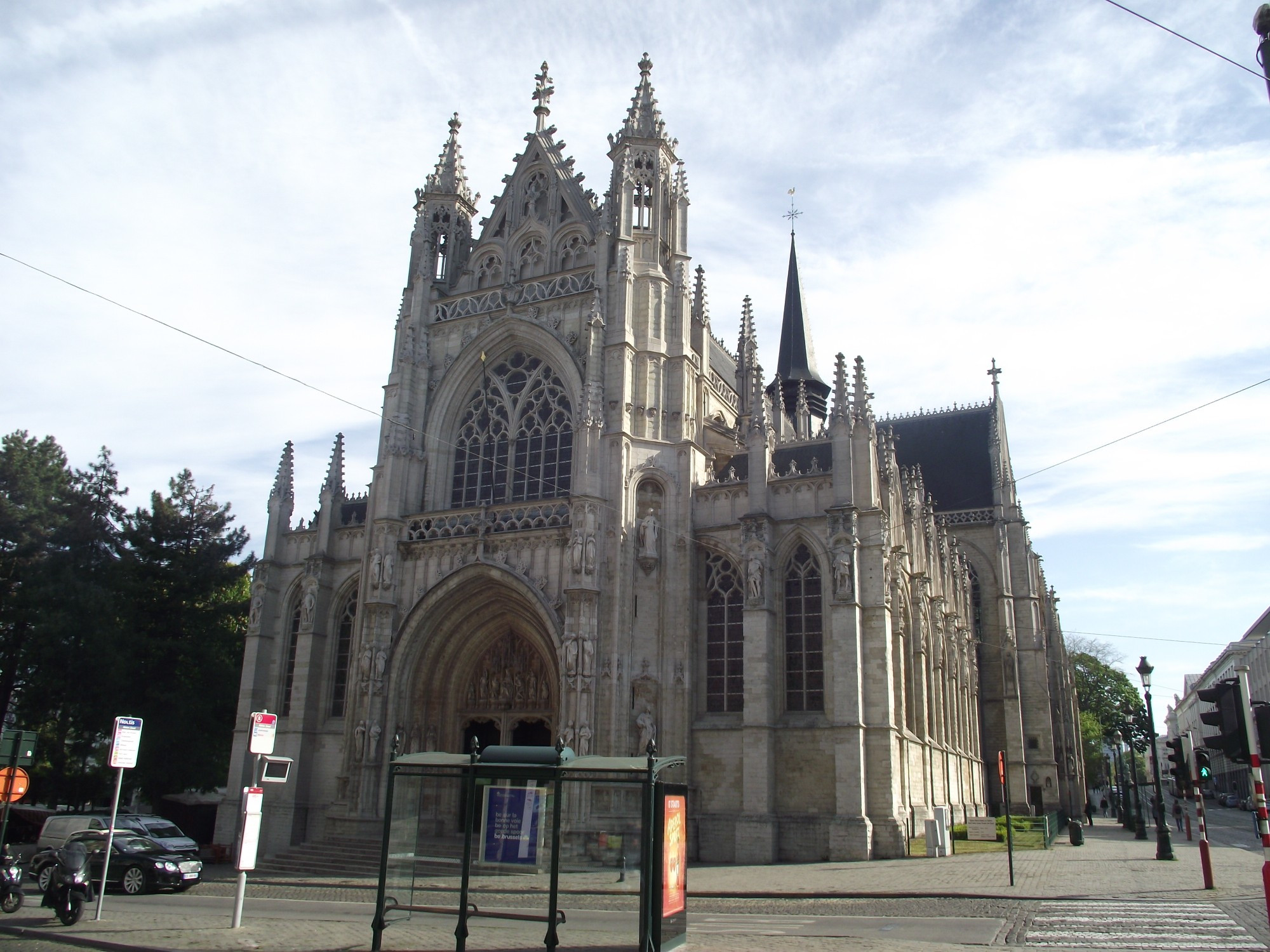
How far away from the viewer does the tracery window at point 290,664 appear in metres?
30.1

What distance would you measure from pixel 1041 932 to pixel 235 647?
1115 inches

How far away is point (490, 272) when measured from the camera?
31125 mm

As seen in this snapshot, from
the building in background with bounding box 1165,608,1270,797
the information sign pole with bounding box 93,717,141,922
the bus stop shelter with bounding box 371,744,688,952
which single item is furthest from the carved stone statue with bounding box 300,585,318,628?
the building in background with bounding box 1165,608,1270,797

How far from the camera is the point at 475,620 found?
27500mm

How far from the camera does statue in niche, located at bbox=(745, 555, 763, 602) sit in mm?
24047

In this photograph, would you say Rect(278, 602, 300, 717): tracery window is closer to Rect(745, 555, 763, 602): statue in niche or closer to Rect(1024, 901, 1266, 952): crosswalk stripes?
Rect(745, 555, 763, 602): statue in niche

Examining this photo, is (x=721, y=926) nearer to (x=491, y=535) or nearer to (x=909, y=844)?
(x=909, y=844)

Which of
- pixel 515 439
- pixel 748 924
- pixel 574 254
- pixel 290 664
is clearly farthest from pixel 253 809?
pixel 574 254

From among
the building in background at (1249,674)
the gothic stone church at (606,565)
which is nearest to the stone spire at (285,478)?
the gothic stone church at (606,565)

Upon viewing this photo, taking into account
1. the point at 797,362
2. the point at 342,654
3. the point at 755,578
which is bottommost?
the point at 342,654

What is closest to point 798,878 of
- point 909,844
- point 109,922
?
point 909,844

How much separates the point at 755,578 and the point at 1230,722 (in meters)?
15.6

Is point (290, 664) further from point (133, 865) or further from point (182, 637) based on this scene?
point (133, 865)

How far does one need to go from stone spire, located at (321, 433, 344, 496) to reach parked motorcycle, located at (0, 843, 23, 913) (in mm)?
17544
